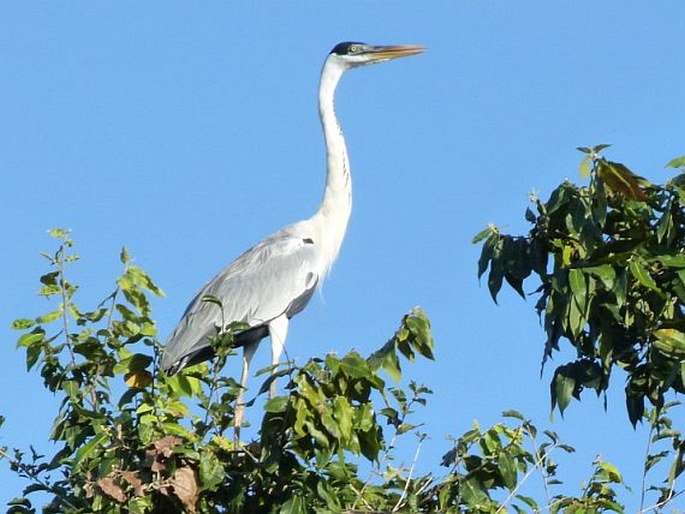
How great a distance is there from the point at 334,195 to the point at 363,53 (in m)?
1.25

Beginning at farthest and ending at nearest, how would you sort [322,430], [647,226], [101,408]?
1. [101,408]
2. [647,226]
3. [322,430]

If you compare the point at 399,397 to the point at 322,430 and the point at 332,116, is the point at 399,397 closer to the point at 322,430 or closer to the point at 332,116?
the point at 322,430

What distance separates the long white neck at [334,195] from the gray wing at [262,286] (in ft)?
0.50

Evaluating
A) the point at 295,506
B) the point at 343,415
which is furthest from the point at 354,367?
the point at 295,506

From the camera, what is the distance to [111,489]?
5215 mm

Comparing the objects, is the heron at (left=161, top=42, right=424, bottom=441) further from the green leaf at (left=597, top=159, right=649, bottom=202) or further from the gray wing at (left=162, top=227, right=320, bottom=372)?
the green leaf at (left=597, top=159, right=649, bottom=202)

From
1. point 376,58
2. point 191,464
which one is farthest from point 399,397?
point 376,58

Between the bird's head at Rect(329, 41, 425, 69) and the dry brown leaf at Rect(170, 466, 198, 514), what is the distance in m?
5.57

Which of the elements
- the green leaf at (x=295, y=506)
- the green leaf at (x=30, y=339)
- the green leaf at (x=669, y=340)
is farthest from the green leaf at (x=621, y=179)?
the green leaf at (x=30, y=339)

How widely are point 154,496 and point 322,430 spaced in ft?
2.87

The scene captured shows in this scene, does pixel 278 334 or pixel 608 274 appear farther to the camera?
pixel 278 334

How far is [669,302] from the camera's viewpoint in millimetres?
5270

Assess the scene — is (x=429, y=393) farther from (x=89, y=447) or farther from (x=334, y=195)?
(x=334, y=195)

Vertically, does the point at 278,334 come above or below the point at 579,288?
above
